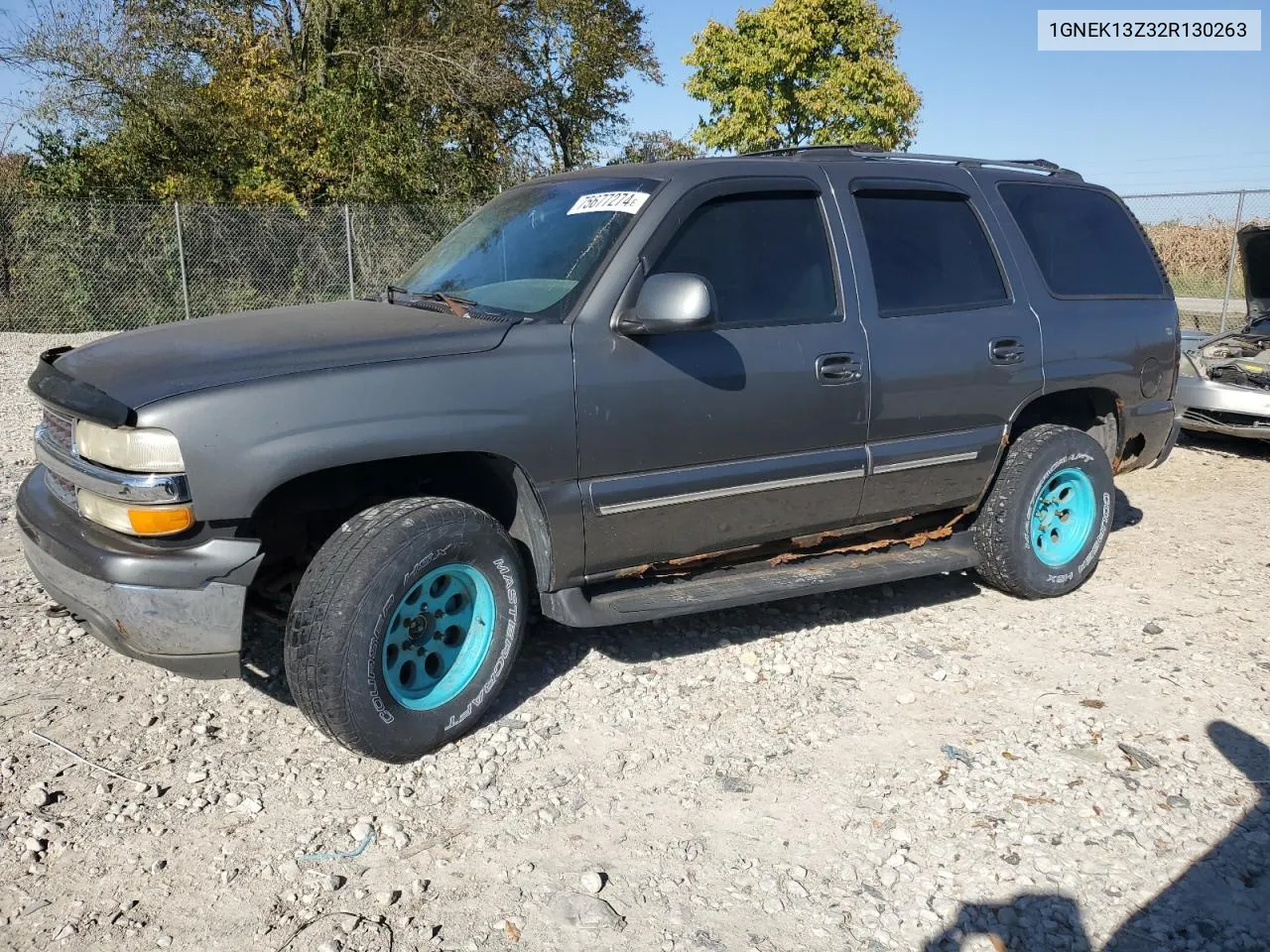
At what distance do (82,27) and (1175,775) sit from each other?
1939 centimetres

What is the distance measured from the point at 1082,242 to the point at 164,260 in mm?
14384

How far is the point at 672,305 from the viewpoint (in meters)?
3.31

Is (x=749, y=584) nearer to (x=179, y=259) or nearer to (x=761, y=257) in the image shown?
(x=761, y=257)

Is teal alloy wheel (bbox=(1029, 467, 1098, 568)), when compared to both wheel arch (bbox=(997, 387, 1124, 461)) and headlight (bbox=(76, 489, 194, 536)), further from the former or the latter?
headlight (bbox=(76, 489, 194, 536))

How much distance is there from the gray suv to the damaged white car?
3776 millimetres

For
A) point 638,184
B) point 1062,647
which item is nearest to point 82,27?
point 638,184

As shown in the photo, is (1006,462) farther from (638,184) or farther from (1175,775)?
(638,184)

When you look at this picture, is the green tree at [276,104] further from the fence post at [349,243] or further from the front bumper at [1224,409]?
the front bumper at [1224,409]

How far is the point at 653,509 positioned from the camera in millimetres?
3586

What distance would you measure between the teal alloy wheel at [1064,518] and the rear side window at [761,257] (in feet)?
5.53

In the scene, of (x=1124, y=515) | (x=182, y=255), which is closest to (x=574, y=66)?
(x=182, y=255)

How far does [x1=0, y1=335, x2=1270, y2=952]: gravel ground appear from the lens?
2.58 meters

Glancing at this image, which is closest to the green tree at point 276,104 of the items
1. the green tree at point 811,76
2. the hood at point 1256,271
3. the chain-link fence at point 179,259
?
the chain-link fence at point 179,259

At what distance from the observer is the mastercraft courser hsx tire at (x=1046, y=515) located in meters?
4.60
